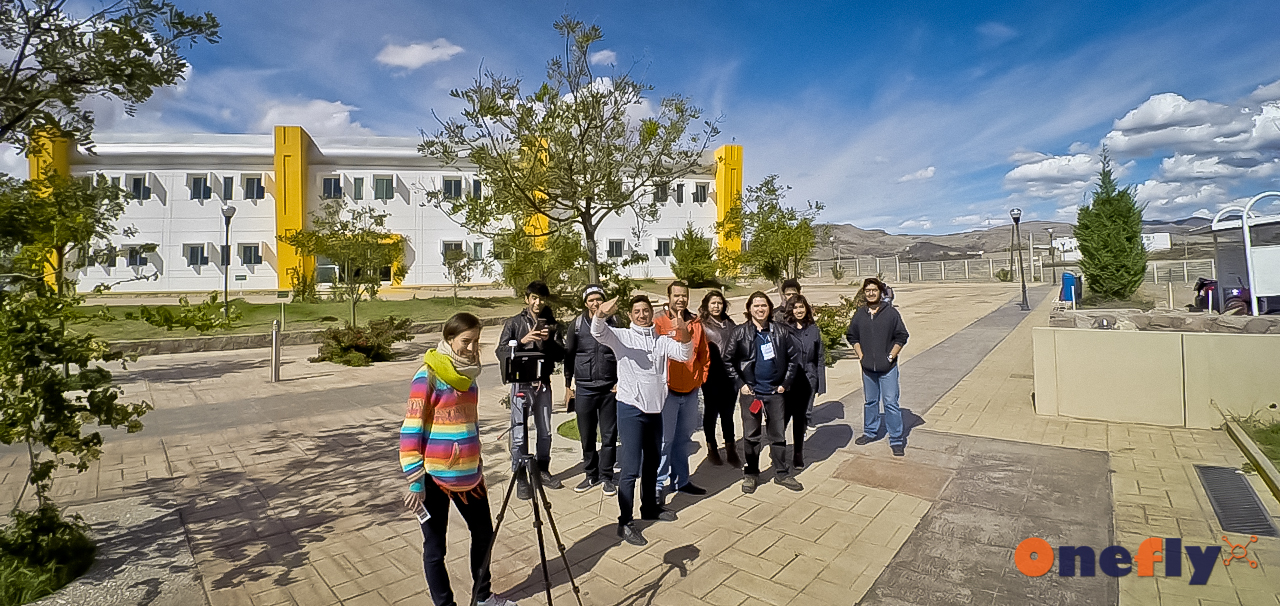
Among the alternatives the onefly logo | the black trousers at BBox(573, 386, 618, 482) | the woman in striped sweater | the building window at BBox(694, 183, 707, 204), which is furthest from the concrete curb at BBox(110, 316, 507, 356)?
the building window at BBox(694, 183, 707, 204)

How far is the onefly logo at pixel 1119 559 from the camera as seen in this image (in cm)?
358

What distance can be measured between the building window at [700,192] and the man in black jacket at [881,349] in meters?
36.6

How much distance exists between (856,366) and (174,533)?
10.2 metres

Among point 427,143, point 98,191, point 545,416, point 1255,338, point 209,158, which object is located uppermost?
point 209,158

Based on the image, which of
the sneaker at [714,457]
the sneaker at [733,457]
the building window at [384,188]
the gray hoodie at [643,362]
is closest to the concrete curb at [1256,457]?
the sneaker at [733,457]

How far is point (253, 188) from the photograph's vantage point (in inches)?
1463

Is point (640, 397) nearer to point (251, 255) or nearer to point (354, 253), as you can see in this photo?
point (354, 253)

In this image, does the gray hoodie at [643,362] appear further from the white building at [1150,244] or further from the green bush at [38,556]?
the white building at [1150,244]

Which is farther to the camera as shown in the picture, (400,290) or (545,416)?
(400,290)

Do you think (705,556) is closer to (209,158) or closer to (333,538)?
(333,538)

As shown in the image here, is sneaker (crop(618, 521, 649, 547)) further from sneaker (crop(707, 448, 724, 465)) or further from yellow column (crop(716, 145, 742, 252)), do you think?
yellow column (crop(716, 145, 742, 252))

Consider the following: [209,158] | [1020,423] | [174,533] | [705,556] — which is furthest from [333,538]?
[209,158]

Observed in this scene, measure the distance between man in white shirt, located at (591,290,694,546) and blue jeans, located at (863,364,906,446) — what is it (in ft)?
9.19

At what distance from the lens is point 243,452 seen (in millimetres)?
6430
